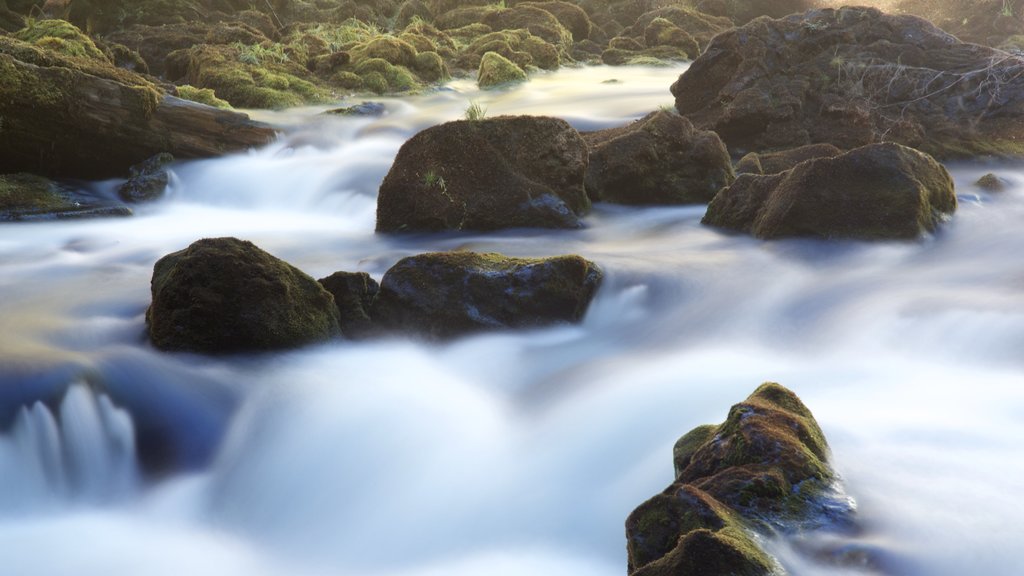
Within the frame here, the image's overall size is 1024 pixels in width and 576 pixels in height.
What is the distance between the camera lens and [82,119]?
31.1 feet

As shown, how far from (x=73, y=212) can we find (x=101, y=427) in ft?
16.2

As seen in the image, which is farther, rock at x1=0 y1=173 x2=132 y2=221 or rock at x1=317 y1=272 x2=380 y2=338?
rock at x1=0 y1=173 x2=132 y2=221

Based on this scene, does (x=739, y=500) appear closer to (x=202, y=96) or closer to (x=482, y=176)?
(x=482, y=176)

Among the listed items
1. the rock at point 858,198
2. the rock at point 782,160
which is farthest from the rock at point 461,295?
the rock at point 782,160

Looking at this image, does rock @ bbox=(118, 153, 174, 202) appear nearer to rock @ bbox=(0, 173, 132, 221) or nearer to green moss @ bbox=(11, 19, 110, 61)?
rock @ bbox=(0, 173, 132, 221)

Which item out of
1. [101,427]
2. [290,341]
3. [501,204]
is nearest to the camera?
[101,427]

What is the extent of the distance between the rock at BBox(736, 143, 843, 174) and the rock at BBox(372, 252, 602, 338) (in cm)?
403

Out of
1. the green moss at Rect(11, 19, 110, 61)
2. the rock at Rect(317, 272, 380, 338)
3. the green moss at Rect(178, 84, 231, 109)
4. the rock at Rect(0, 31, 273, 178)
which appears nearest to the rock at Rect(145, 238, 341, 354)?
the rock at Rect(317, 272, 380, 338)

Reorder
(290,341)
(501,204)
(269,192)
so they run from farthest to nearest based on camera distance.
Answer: (269,192) → (501,204) → (290,341)

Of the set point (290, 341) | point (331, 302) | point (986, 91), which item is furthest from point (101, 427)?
point (986, 91)

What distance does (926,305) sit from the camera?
6.43m

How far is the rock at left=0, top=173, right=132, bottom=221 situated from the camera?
8.91 m

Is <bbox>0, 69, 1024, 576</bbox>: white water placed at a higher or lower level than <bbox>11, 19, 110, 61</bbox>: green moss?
lower

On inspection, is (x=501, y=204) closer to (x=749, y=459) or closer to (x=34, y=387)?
(x=34, y=387)
